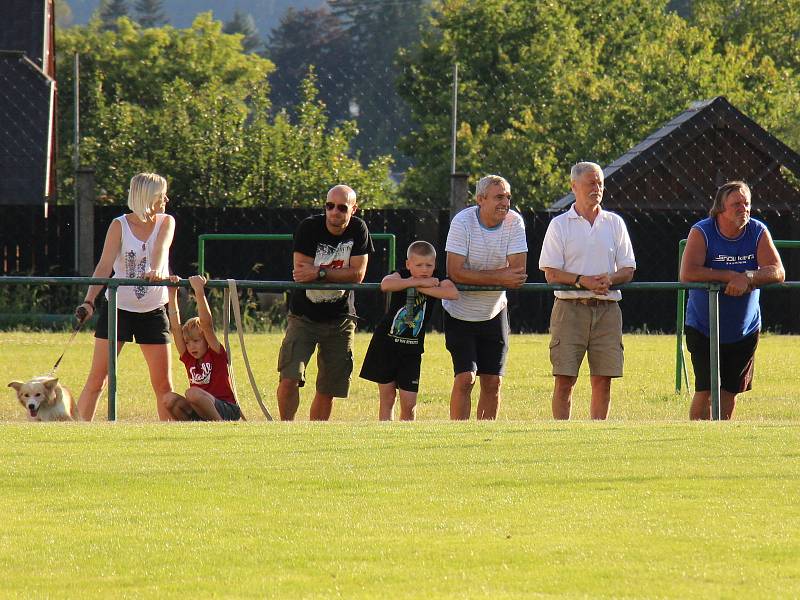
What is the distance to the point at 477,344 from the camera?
394 inches

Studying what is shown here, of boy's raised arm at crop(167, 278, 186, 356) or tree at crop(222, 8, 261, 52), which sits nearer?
boy's raised arm at crop(167, 278, 186, 356)

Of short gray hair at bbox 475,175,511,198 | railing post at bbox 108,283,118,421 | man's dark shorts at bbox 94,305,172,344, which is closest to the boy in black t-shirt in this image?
short gray hair at bbox 475,175,511,198

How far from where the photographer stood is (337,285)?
9.70 m

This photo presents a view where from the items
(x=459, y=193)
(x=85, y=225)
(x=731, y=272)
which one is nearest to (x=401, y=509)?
(x=731, y=272)

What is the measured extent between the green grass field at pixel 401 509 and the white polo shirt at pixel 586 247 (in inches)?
39.4

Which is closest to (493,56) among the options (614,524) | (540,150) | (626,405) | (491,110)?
(491,110)

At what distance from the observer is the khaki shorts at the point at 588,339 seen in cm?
997

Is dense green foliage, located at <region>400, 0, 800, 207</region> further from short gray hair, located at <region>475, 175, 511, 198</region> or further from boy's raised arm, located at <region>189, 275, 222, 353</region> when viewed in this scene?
boy's raised arm, located at <region>189, 275, 222, 353</region>

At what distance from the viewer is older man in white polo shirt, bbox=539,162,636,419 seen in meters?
9.88

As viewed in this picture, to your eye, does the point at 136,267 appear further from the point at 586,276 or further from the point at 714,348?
the point at 714,348

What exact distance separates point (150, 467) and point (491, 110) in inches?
1761

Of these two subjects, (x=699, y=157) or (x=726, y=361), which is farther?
(x=699, y=157)

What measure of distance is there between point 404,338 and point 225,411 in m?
1.19

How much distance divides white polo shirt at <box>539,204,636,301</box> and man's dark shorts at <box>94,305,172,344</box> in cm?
236
